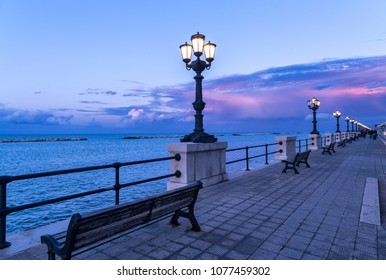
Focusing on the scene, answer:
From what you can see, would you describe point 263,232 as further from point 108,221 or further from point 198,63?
point 198,63

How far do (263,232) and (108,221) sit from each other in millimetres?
2880

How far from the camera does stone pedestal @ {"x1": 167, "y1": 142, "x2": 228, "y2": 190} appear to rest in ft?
24.1

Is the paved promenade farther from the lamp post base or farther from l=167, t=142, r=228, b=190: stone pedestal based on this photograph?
the lamp post base

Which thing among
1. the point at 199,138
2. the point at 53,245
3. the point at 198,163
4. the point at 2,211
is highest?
the point at 199,138

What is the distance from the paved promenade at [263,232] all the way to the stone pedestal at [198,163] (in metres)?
0.66

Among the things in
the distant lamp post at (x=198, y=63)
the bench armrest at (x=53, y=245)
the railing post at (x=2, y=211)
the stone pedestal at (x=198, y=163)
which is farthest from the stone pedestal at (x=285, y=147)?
the bench armrest at (x=53, y=245)

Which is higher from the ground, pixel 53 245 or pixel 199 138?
pixel 199 138

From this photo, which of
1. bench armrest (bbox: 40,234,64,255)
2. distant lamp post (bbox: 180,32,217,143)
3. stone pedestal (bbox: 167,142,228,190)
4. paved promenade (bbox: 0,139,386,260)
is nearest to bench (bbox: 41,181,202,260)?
bench armrest (bbox: 40,234,64,255)

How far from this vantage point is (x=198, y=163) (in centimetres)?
784

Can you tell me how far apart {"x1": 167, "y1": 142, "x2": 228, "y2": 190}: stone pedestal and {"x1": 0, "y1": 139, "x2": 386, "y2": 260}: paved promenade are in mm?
657

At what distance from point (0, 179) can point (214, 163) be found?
6.20 meters

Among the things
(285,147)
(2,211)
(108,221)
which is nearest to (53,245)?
(108,221)

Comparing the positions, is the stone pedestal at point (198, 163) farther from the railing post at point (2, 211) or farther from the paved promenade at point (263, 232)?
the railing post at point (2, 211)
